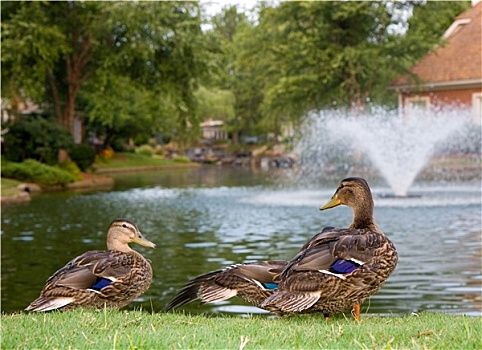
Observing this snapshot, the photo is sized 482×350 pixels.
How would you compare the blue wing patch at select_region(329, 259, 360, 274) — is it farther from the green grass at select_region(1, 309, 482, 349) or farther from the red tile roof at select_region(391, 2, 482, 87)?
the red tile roof at select_region(391, 2, 482, 87)

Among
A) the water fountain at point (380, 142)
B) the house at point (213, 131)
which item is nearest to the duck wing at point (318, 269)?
the water fountain at point (380, 142)

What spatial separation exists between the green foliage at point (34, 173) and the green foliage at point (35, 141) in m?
2.98

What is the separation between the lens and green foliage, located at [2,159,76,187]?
1325 inches

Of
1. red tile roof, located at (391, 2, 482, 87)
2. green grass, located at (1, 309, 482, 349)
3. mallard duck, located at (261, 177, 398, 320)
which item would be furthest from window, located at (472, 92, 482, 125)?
mallard duck, located at (261, 177, 398, 320)

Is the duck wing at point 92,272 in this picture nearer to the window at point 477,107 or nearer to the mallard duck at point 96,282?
the mallard duck at point 96,282

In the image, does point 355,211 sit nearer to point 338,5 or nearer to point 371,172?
point 371,172

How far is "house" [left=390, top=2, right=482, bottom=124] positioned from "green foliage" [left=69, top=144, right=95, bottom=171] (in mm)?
16298

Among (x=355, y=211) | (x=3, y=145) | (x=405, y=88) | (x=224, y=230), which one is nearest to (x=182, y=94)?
(x=3, y=145)

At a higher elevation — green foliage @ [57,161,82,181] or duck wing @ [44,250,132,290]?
duck wing @ [44,250,132,290]

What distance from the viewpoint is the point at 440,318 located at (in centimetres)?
675

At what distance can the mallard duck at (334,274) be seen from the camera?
6.12 meters

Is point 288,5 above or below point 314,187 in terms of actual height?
above

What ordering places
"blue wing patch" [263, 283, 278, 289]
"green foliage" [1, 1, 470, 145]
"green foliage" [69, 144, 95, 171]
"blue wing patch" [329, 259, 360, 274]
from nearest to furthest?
"blue wing patch" [329, 259, 360, 274]
"blue wing patch" [263, 283, 278, 289]
"green foliage" [1, 1, 470, 145]
"green foliage" [69, 144, 95, 171]

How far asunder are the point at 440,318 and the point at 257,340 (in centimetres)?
207
